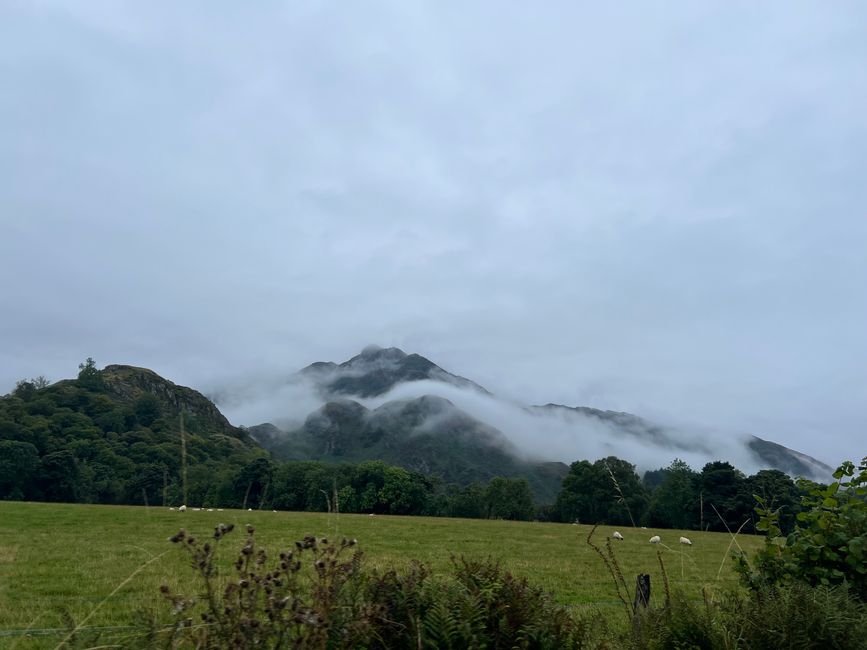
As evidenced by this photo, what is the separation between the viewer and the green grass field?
10.4 metres

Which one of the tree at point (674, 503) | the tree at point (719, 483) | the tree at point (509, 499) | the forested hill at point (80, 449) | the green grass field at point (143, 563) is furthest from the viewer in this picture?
the tree at point (509, 499)

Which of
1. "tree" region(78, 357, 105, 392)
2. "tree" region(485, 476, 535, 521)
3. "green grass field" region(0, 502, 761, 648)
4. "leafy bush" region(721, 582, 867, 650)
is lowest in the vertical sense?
"tree" region(485, 476, 535, 521)

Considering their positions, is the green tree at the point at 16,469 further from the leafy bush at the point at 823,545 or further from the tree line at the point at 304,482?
the leafy bush at the point at 823,545

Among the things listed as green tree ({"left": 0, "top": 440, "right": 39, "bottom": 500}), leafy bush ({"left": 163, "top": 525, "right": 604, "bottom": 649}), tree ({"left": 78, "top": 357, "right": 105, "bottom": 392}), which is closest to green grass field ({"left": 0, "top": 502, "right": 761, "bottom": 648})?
leafy bush ({"left": 163, "top": 525, "right": 604, "bottom": 649})

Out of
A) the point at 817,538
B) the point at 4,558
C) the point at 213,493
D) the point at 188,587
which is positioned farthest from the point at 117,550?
the point at 213,493

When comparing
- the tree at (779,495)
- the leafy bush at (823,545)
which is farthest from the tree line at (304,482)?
the leafy bush at (823,545)

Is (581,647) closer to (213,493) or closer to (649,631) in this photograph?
(649,631)

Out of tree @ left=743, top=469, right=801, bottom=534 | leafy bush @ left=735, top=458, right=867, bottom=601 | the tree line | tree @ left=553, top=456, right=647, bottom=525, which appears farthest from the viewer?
tree @ left=553, top=456, right=647, bottom=525

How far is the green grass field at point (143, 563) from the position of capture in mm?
10352

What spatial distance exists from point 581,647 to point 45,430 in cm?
12692

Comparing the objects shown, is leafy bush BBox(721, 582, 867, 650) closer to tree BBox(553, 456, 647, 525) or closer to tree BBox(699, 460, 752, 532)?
tree BBox(699, 460, 752, 532)

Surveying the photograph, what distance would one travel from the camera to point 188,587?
1228 cm

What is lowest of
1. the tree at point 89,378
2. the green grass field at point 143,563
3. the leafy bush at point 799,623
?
the green grass field at point 143,563

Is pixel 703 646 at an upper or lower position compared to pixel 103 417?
lower
